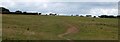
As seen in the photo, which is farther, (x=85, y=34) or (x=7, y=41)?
(x=85, y=34)

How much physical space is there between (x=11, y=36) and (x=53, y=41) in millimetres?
6910

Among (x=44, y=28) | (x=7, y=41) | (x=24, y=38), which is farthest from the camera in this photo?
(x=44, y=28)

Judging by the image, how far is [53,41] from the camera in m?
55.2

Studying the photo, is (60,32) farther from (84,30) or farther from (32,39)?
(32,39)

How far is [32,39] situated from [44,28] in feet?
66.6

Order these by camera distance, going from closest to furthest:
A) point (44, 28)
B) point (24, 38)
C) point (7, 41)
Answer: point (7, 41)
point (24, 38)
point (44, 28)

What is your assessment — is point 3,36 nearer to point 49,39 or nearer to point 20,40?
point 20,40

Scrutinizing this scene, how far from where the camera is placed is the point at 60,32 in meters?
69.3

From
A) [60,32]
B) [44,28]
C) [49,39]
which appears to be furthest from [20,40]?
[44,28]

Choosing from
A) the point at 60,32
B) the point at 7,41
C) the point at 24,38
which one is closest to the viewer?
the point at 7,41

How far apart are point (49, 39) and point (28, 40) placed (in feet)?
12.4

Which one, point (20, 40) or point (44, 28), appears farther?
point (44, 28)

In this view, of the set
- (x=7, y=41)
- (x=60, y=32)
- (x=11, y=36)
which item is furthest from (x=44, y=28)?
(x=7, y=41)

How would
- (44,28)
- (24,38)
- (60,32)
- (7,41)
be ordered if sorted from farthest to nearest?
(44,28), (60,32), (24,38), (7,41)
